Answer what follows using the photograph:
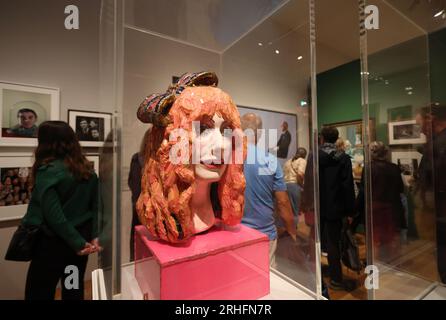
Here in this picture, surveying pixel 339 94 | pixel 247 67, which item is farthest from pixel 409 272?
pixel 339 94

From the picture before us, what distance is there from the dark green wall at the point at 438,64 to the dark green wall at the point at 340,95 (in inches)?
24.5

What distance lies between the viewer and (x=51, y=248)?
3.69ft

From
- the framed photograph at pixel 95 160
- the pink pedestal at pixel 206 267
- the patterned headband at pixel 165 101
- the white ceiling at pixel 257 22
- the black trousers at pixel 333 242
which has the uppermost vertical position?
the white ceiling at pixel 257 22

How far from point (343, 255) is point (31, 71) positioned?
260 cm

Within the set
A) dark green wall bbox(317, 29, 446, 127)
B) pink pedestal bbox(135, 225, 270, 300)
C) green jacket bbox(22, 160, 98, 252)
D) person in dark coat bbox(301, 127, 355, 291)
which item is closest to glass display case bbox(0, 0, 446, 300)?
pink pedestal bbox(135, 225, 270, 300)

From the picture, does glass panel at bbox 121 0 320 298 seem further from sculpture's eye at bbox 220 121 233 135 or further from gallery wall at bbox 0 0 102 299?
gallery wall at bbox 0 0 102 299

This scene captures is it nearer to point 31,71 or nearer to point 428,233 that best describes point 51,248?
point 31,71

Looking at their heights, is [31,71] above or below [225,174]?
above

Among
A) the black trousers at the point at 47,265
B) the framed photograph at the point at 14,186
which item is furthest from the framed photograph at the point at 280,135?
the framed photograph at the point at 14,186

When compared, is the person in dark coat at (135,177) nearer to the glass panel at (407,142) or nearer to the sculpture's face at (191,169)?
the sculpture's face at (191,169)

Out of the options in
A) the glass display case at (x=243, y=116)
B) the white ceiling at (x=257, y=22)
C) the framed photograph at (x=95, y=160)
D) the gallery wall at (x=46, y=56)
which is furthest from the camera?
the framed photograph at (x=95, y=160)

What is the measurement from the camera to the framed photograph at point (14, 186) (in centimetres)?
142

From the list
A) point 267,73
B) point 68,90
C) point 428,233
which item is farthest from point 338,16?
point 68,90

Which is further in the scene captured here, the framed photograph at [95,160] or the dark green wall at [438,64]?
the framed photograph at [95,160]
